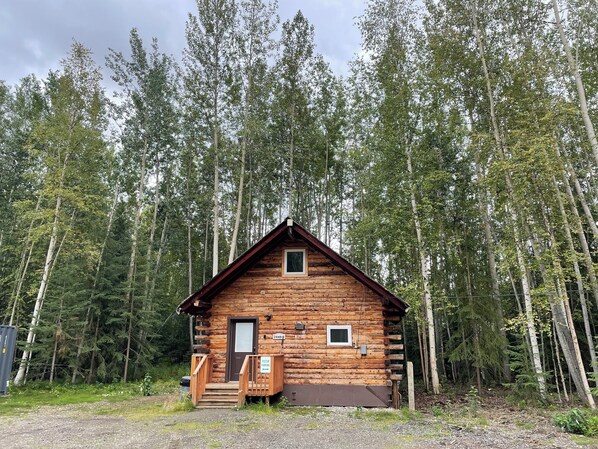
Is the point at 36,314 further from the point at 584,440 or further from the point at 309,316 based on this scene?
the point at 584,440

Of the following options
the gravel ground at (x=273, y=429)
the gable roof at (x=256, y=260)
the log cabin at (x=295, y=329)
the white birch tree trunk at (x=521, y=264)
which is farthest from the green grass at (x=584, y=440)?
the gable roof at (x=256, y=260)

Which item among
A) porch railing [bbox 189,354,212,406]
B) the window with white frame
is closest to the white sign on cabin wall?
porch railing [bbox 189,354,212,406]

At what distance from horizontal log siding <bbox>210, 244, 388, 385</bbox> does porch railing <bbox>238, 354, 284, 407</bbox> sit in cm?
66

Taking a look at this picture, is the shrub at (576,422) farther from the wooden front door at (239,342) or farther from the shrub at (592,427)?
the wooden front door at (239,342)

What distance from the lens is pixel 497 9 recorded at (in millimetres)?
13523

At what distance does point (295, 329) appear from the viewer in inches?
440

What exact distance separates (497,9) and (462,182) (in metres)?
6.29

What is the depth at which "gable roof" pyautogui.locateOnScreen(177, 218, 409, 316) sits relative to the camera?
36.4ft

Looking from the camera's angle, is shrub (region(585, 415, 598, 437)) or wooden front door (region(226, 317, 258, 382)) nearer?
shrub (region(585, 415, 598, 437))

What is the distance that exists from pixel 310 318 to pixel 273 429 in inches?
148

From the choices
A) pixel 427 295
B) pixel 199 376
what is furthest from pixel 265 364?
pixel 427 295

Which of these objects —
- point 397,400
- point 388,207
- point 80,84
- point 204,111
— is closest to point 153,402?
point 397,400

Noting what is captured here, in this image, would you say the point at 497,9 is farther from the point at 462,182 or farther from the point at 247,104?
the point at 247,104

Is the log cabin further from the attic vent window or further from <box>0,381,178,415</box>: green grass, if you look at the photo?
<box>0,381,178,415</box>: green grass
